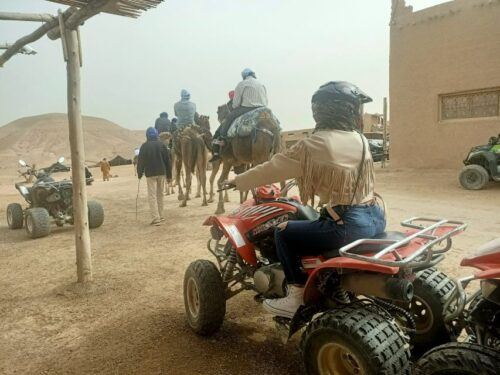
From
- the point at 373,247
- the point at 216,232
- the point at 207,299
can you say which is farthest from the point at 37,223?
the point at 373,247

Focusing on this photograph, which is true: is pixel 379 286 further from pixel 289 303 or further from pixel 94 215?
pixel 94 215

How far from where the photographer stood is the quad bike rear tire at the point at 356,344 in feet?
→ 7.33

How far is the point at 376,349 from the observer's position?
7.31 ft

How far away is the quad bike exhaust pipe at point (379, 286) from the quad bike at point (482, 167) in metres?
10.1

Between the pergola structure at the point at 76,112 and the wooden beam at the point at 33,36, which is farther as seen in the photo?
the wooden beam at the point at 33,36

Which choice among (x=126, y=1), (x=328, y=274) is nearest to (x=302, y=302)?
(x=328, y=274)

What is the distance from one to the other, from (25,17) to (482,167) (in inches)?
422

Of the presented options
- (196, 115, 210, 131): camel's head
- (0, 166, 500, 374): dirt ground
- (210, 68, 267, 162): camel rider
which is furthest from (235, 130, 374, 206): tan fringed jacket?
(196, 115, 210, 131): camel's head

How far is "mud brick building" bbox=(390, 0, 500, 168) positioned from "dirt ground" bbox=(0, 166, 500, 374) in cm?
635

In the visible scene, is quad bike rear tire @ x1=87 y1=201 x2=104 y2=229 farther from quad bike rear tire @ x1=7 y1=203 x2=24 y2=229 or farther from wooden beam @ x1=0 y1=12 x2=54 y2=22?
wooden beam @ x1=0 y1=12 x2=54 y2=22

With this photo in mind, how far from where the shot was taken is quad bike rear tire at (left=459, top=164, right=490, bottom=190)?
11117 mm

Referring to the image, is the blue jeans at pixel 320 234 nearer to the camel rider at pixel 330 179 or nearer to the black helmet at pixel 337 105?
the camel rider at pixel 330 179

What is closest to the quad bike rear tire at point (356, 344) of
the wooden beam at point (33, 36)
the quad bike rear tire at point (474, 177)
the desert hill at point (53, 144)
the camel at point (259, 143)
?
the wooden beam at point (33, 36)

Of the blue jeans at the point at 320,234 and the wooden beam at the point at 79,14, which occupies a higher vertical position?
the wooden beam at the point at 79,14
